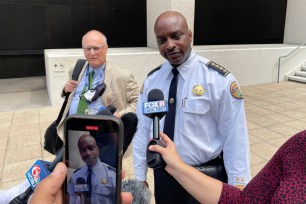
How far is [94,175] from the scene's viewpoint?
3.11 feet

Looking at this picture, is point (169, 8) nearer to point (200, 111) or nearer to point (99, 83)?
point (99, 83)

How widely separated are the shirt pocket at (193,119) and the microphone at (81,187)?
43.5 inches

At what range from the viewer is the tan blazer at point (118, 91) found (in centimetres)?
284

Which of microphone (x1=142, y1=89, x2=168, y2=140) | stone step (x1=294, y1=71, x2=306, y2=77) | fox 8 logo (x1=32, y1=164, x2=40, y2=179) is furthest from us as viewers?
stone step (x1=294, y1=71, x2=306, y2=77)

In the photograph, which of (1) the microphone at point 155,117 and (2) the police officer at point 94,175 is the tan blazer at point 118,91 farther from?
(2) the police officer at point 94,175

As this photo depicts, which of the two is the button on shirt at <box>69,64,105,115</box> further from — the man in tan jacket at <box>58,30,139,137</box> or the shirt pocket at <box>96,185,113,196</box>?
the shirt pocket at <box>96,185,113,196</box>

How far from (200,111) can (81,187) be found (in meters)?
1.14

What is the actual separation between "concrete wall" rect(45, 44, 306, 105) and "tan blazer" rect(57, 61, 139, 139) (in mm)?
3994

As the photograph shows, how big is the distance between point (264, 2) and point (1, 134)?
1304 centimetres

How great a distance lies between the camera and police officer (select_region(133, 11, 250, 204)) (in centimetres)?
192

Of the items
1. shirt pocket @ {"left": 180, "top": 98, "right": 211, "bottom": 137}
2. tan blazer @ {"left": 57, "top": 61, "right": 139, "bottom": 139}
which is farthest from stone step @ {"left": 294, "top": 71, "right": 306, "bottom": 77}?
shirt pocket @ {"left": 180, "top": 98, "right": 211, "bottom": 137}

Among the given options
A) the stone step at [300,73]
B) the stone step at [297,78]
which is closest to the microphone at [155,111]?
the stone step at [297,78]

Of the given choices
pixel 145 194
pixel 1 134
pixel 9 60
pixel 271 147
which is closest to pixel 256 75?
pixel 271 147

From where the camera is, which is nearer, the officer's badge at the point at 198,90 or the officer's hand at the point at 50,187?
the officer's hand at the point at 50,187
